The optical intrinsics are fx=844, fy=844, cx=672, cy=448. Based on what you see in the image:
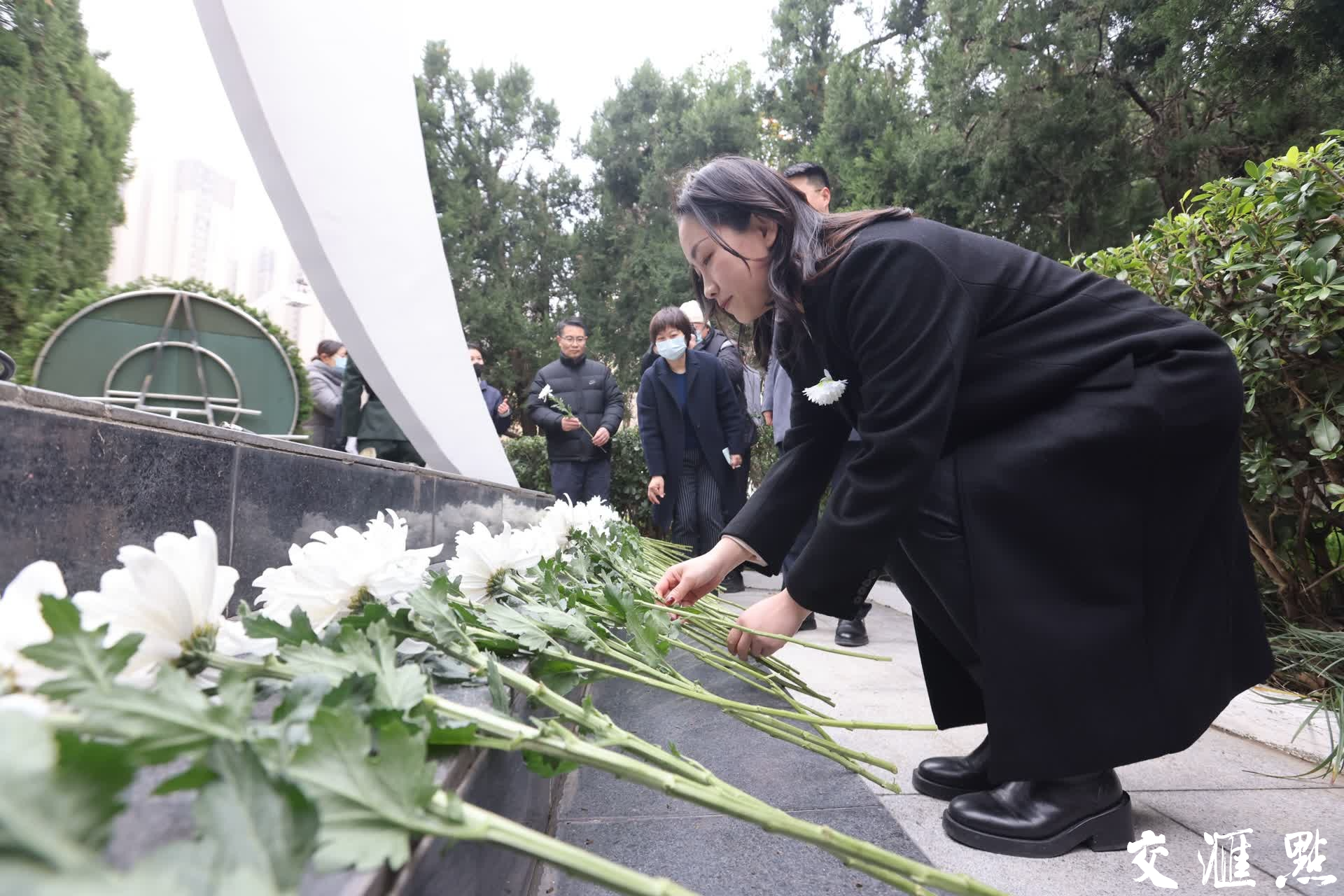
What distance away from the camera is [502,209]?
1967cm

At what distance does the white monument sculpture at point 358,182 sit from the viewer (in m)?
2.87

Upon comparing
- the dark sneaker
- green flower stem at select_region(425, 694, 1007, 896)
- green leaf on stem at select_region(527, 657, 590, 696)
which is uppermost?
green flower stem at select_region(425, 694, 1007, 896)

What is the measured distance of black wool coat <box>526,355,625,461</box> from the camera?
20.0 feet

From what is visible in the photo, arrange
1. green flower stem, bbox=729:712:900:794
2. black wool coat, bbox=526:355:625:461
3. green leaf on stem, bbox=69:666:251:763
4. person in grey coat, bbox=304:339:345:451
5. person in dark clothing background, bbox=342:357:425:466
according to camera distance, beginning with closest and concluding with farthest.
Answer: green leaf on stem, bbox=69:666:251:763 < green flower stem, bbox=729:712:900:794 < person in dark clothing background, bbox=342:357:425:466 < black wool coat, bbox=526:355:625:461 < person in grey coat, bbox=304:339:345:451

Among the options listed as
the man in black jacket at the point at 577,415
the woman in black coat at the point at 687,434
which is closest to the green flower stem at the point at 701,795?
the woman in black coat at the point at 687,434

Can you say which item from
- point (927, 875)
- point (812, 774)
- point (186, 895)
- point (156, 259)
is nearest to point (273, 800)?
point (186, 895)

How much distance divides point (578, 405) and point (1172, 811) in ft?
16.5

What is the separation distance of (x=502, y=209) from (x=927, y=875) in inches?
802

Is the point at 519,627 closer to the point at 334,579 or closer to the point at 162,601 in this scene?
the point at 334,579

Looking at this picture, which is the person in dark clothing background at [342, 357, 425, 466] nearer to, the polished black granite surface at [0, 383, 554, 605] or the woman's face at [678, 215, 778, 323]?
the polished black granite surface at [0, 383, 554, 605]

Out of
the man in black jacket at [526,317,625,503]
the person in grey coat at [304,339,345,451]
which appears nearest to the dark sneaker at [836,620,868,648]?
the man in black jacket at [526,317,625,503]

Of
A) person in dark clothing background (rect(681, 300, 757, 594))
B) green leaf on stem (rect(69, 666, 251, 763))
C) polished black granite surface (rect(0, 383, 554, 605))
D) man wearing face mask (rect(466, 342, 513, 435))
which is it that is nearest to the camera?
green leaf on stem (rect(69, 666, 251, 763))

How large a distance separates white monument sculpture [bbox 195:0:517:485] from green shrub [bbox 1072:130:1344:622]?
2825mm

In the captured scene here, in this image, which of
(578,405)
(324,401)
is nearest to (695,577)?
(578,405)
